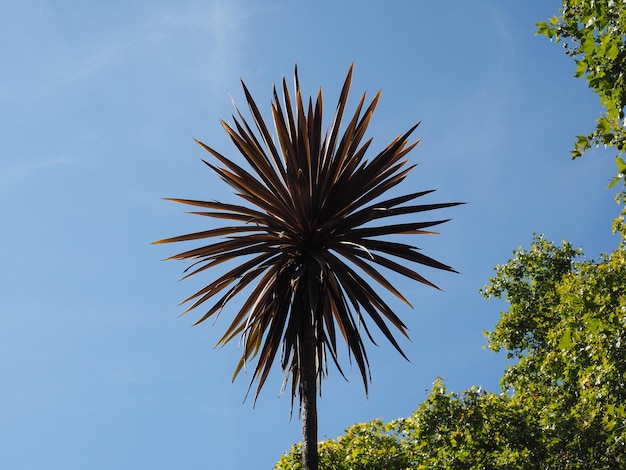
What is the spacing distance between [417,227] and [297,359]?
2023mm

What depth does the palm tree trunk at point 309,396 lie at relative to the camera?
22.2 feet

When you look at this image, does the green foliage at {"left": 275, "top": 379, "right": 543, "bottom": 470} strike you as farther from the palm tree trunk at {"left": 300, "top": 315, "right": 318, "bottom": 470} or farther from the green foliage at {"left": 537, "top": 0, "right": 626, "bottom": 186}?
the green foliage at {"left": 537, "top": 0, "right": 626, "bottom": 186}

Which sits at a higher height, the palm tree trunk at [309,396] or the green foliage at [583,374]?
the green foliage at [583,374]

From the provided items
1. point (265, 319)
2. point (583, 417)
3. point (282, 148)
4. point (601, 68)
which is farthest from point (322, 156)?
point (583, 417)

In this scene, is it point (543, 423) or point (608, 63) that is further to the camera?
point (543, 423)

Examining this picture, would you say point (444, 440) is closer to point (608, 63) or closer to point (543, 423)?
point (543, 423)

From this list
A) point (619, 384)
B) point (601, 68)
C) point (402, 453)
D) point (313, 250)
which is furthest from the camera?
point (402, 453)

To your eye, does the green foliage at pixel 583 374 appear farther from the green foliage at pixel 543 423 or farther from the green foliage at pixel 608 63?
the green foliage at pixel 608 63

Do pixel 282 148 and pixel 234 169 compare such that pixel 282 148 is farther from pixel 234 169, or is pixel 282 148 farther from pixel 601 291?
pixel 601 291

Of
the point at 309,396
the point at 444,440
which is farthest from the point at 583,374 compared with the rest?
the point at 309,396

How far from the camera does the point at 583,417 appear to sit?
9.84 metres

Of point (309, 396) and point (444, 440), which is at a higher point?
point (444, 440)

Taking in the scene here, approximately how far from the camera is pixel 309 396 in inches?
280

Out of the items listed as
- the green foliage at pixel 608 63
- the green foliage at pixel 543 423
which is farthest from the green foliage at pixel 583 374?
the green foliage at pixel 608 63
